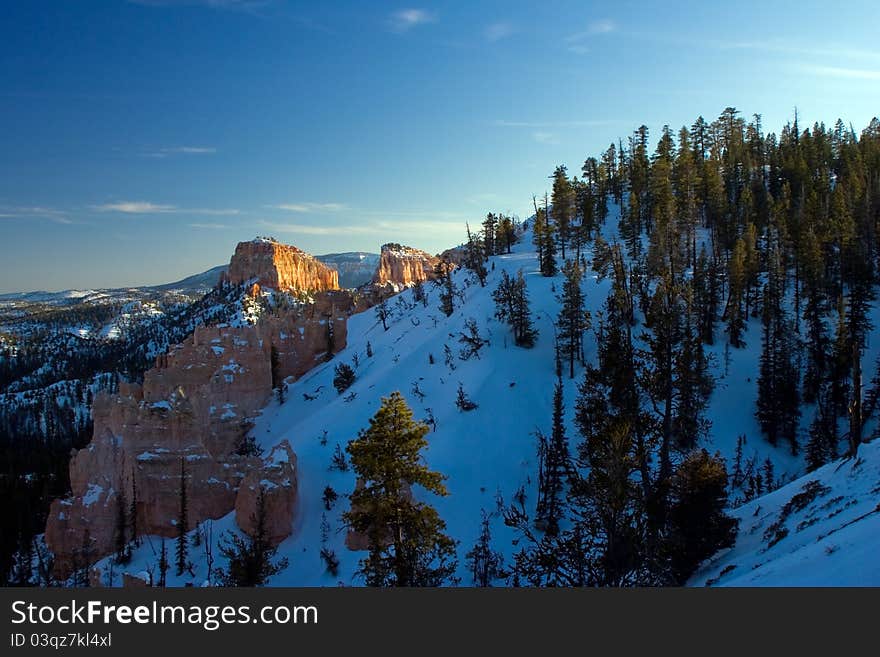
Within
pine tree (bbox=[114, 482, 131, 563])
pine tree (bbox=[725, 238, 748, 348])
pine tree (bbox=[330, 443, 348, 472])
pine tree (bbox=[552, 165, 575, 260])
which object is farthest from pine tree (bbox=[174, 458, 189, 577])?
pine tree (bbox=[552, 165, 575, 260])

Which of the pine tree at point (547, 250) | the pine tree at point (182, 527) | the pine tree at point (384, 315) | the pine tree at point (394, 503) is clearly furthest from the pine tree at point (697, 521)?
the pine tree at point (384, 315)

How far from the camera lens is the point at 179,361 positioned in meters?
50.7

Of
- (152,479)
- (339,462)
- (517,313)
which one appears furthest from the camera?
(517,313)

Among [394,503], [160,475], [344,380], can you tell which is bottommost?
[160,475]

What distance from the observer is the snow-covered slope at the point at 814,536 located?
7.79m

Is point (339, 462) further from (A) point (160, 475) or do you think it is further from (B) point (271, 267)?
(B) point (271, 267)

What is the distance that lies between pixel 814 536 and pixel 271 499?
79.2 ft

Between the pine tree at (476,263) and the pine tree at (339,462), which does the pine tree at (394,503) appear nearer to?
the pine tree at (339,462)

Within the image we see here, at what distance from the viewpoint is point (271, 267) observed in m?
155

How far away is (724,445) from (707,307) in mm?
17194

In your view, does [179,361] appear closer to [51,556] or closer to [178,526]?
[51,556]

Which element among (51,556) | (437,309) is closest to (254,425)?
(51,556)

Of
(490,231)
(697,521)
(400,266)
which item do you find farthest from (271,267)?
(697,521)

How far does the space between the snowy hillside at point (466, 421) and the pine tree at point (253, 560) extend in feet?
3.76
